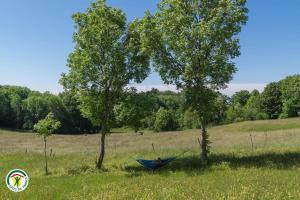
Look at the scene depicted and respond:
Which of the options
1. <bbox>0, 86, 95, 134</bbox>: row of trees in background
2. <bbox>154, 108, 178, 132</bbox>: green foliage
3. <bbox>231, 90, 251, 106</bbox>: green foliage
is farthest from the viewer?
<bbox>231, 90, 251, 106</bbox>: green foliage

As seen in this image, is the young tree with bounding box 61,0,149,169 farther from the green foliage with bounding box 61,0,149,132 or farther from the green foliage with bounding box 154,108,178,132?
the green foliage with bounding box 154,108,178,132

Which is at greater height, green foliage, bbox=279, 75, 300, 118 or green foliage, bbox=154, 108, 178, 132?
green foliage, bbox=279, 75, 300, 118

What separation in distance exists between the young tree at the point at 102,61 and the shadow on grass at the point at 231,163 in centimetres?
568

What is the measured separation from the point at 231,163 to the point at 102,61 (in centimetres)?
1239

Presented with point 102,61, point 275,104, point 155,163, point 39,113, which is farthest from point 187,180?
point 275,104

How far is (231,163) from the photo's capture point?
2659cm

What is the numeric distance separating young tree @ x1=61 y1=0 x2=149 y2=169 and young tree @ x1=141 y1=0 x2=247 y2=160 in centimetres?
182

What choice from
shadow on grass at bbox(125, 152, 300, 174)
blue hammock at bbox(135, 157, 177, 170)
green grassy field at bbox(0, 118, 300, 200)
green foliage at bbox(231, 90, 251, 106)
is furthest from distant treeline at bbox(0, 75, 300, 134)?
blue hammock at bbox(135, 157, 177, 170)

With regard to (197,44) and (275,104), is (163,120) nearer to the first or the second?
(275,104)

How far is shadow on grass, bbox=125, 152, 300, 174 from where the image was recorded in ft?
82.0

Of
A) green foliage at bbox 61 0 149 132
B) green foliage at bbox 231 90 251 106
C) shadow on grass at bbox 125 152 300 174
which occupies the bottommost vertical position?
shadow on grass at bbox 125 152 300 174

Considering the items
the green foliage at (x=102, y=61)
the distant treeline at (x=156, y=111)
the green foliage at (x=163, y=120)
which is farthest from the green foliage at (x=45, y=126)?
the green foliage at (x=163, y=120)

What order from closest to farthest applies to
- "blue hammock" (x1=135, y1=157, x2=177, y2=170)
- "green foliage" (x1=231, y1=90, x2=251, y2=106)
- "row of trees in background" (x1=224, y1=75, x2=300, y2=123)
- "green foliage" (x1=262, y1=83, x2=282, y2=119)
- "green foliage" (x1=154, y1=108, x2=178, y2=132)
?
"blue hammock" (x1=135, y1=157, x2=177, y2=170), "row of trees in background" (x1=224, y1=75, x2=300, y2=123), "green foliage" (x1=154, y1=108, x2=178, y2=132), "green foliage" (x1=262, y1=83, x2=282, y2=119), "green foliage" (x1=231, y1=90, x2=251, y2=106)

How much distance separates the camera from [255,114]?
425ft
